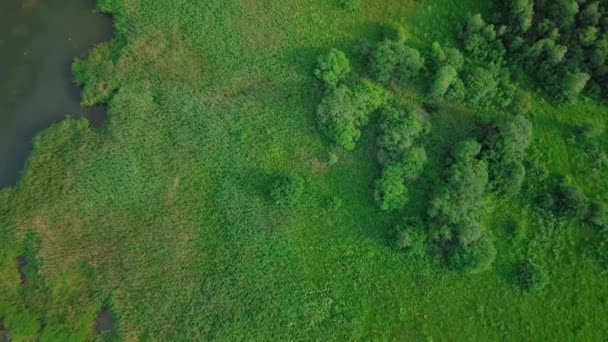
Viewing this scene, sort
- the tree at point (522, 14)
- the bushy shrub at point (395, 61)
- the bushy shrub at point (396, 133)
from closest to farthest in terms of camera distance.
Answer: the bushy shrub at point (396, 133)
the tree at point (522, 14)
the bushy shrub at point (395, 61)

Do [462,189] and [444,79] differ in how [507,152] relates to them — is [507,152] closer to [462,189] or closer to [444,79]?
[462,189]

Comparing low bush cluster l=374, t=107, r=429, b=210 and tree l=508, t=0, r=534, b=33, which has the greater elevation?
tree l=508, t=0, r=534, b=33

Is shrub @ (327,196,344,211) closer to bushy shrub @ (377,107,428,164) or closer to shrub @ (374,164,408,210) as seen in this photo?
shrub @ (374,164,408,210)

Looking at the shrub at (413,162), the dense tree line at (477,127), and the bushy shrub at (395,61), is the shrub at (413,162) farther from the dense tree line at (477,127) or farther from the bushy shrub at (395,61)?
the bushy shrub at (395,61)

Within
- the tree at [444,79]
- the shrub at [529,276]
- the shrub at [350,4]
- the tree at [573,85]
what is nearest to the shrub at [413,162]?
the tree at [444,79]

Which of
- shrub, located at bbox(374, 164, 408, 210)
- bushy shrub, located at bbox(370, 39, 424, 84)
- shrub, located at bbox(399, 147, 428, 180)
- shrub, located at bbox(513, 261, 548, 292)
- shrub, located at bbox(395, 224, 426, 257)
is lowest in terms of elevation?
shrub, located at bbox(513, 261, 548, 292)

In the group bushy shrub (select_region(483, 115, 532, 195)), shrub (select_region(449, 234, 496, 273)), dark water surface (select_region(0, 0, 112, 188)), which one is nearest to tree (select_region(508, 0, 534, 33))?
bushy shrub (select_region(483, 115, 532, 195))
